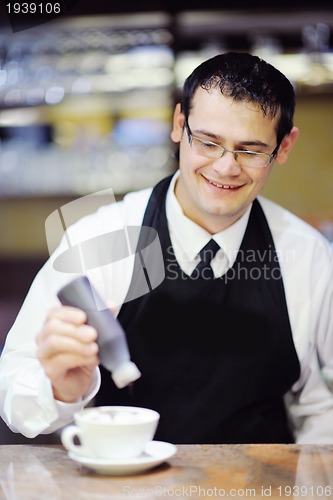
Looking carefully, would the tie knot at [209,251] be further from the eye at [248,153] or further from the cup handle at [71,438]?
the cup handle at [71,438]

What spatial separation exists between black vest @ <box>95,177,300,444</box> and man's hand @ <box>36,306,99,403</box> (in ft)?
0.66

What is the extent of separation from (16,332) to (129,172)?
0.87 metres

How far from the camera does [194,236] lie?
1219mm

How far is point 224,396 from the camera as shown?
1.17 m

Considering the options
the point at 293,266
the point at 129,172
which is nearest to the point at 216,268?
the point at 293,266

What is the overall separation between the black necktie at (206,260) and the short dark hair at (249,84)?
20 centimetres

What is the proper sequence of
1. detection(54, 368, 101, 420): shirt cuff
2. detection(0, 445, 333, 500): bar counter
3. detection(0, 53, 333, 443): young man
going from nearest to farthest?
detection(0, 445, 333, 500): bar counter < detection(54, 368, 101, 420): shirt cuff < detection(0, 53, 333, 443): young man

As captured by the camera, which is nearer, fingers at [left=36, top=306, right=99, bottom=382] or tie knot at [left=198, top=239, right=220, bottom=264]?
fingers at [left=36, top=306, right=99, bottom=382]

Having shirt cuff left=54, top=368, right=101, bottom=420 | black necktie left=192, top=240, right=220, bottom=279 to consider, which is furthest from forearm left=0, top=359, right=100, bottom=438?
black necktie left=192, top=240, right=220, bottom=279

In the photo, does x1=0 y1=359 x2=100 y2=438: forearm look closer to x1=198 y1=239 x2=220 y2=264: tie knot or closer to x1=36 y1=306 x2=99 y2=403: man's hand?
x1=36 y1=306 x2=99 y2=403: man's hand

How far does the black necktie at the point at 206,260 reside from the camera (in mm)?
1204

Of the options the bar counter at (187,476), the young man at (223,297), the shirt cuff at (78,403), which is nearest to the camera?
the bar counter at (187,476)

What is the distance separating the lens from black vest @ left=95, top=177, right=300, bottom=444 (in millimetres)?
1155

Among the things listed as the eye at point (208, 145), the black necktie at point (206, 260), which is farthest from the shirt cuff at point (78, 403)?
the eye at point (208, 145)
